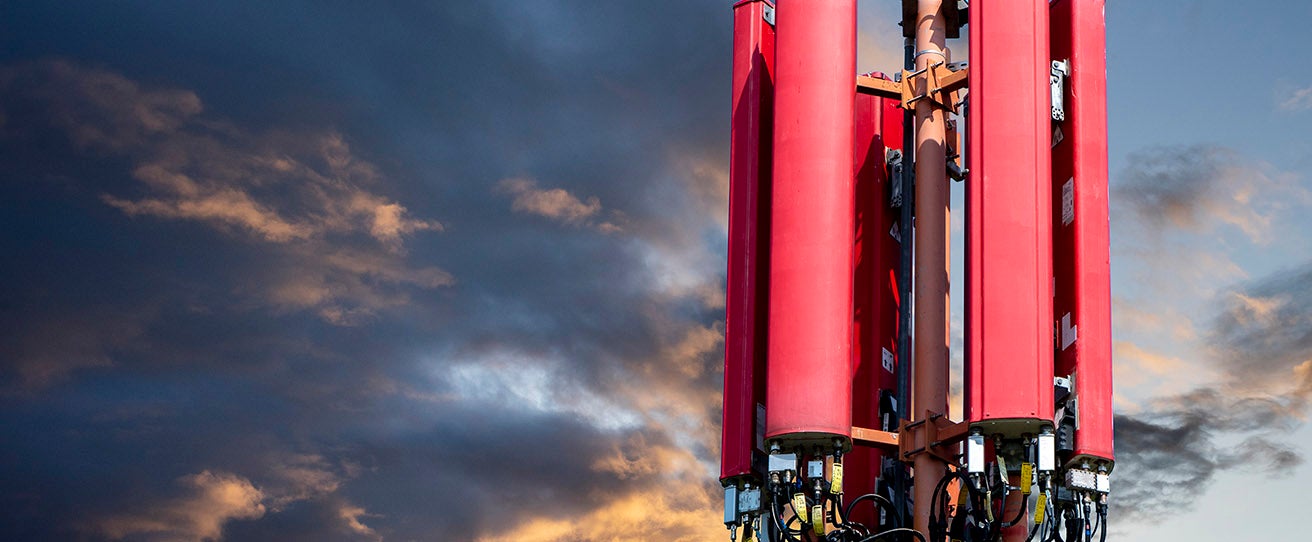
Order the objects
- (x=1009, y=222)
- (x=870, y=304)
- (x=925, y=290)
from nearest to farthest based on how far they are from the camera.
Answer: (x=1009, y=222)
(x=925, y=290)
(x=870, y=304)

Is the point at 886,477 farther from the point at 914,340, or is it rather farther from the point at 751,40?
the point at 751,40

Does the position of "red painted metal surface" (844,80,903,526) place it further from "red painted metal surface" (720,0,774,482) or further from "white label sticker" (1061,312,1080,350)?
"white label sticker" (1061,312,1080,350)

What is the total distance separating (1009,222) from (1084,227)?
3.64ft

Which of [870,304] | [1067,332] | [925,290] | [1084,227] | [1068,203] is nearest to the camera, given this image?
[1067,332]

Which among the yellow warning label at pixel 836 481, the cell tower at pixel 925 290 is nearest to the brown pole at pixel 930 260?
the cell tower at pixel 925 290

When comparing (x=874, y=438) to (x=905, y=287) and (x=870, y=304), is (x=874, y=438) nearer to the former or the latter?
(x=905, y=287)

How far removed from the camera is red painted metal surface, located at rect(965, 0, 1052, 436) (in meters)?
15.6

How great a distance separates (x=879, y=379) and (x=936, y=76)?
132 inches

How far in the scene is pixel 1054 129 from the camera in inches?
684

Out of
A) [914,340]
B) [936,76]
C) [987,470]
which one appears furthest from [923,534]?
[936,76]

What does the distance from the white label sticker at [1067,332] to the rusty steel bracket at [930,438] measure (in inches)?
52.5

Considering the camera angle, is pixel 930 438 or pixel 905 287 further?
pixel 905 287

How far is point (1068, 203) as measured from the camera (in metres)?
16.9

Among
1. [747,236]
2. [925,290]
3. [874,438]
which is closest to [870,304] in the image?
[925,290]
